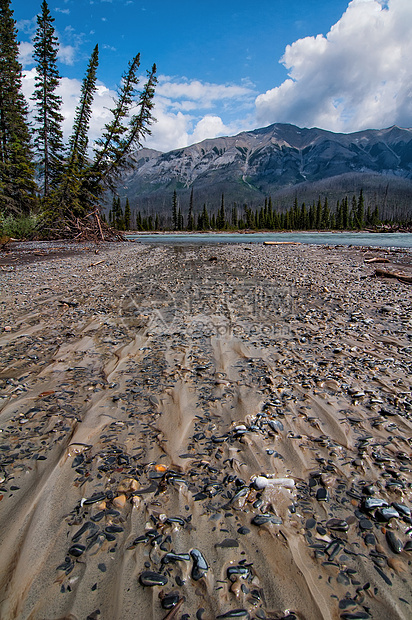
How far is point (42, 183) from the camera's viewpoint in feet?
105

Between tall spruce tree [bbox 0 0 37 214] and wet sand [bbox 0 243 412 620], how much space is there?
1142 inches

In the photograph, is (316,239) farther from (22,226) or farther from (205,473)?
(205,473)

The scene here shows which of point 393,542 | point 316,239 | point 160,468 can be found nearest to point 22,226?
point 160,468

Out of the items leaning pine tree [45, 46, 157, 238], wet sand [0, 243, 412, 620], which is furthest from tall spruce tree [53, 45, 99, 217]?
wet sand [0, 243, 412, 620]

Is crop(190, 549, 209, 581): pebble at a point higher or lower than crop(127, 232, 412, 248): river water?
lower

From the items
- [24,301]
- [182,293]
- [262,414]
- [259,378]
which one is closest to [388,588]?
[262,414]

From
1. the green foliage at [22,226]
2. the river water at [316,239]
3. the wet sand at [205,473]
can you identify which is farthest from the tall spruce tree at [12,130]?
the wet sand at [205,473]

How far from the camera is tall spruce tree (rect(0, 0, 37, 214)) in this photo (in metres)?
27.5

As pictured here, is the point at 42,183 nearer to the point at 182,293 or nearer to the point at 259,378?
the point at 182,293

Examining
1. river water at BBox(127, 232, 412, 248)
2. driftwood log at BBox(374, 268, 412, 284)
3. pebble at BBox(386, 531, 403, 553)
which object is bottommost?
pebble at BBox(386, 531, 403, 553)

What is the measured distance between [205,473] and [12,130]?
3841 cm

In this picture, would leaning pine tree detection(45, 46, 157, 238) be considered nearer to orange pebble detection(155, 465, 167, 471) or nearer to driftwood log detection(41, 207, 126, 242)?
driftwood log detection(41, 207, 126, 242)

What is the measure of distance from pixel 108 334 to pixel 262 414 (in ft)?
11.2

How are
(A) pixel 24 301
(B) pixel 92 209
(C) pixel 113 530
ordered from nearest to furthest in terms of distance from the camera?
1. (C) pixel 113 530
2. (A) pixel 24 301
3. (B) pixel 92 209
